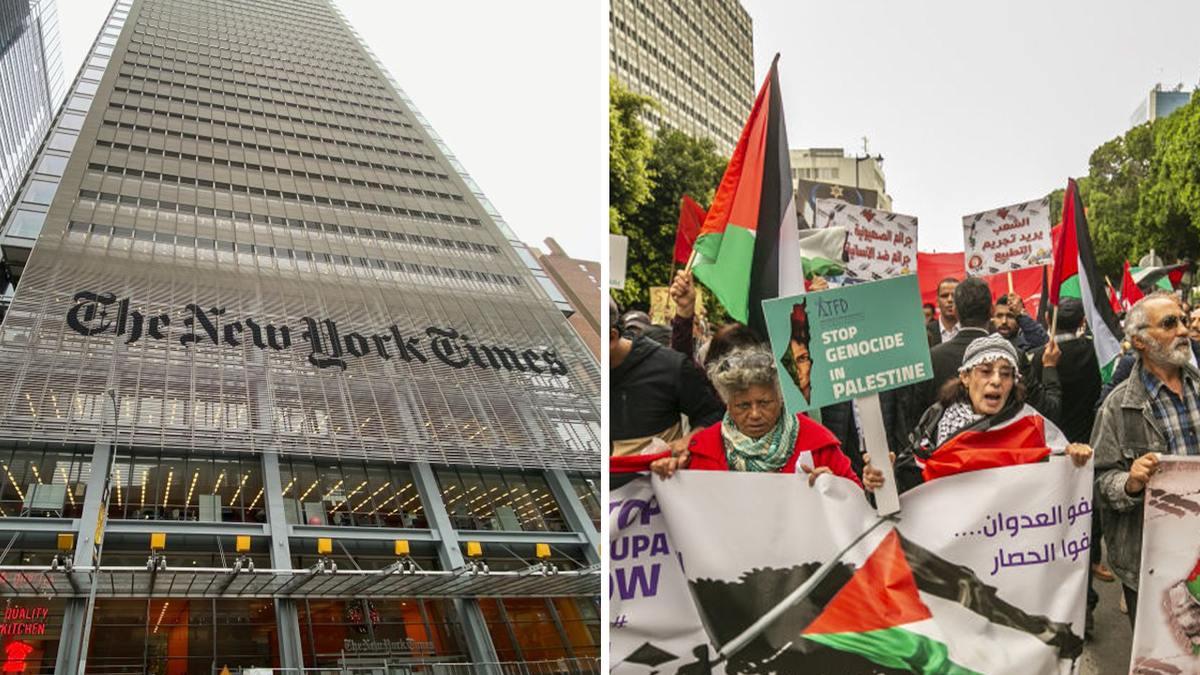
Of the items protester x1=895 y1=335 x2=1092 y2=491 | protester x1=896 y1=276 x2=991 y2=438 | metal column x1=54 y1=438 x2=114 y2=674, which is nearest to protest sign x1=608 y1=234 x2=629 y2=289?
protester x1=896 y1=276 x2=991 y2=438

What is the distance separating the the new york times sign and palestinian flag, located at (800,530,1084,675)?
17720 millimetres

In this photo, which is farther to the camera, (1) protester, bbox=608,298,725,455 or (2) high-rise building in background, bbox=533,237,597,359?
(2) high-rise building in background, bbox=533,237,597,359

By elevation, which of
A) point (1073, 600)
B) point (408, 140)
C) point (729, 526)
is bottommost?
point (1073, 600)

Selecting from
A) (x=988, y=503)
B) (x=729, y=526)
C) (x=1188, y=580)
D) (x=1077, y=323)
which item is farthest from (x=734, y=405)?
(x=1077, y=323)

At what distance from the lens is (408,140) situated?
34125mm

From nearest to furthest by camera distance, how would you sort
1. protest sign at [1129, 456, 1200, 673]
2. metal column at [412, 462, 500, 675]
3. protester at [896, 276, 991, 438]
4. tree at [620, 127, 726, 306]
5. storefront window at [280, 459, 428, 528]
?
1. protest sign at [1129, 456, 1200, 673]
2. protester at [896, 276, 991, 438]
3. tree at [620, 127, 726, 306]
4. metal column at [412, 462, 500, 675]
5. storefront window at [280, 459, 428, 528]

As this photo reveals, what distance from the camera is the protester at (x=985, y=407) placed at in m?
4.00

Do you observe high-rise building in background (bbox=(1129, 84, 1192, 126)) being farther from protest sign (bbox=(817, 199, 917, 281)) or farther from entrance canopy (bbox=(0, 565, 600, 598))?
entrance canopy (bbox=(0, 565, 600, 598))

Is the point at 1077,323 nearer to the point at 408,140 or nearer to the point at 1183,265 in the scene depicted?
the point at 1183,265

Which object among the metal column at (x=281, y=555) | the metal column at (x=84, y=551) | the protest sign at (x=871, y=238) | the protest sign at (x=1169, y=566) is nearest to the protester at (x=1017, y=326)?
the protest sign at (x=871, y=238)

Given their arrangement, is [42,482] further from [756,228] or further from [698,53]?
[756,228]

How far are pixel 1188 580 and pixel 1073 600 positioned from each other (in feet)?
2.11

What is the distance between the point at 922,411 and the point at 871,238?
1878 mm

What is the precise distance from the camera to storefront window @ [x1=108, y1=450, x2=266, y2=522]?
1633cm
